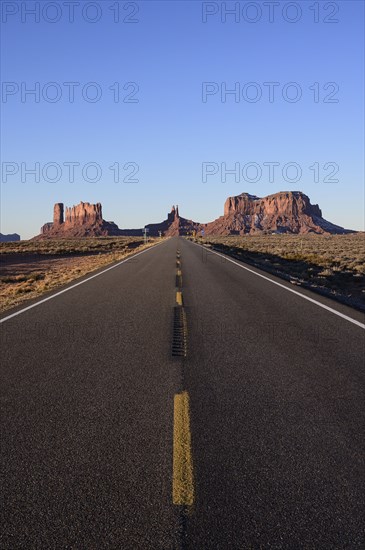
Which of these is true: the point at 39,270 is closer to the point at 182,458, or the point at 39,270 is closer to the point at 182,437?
the point at 182,437

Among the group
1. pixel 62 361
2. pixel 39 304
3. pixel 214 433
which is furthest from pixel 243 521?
pixel 39 304

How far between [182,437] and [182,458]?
0.38 meters

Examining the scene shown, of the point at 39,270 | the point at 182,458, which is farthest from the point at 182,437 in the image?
the point at 39,270

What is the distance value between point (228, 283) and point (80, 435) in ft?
41.4

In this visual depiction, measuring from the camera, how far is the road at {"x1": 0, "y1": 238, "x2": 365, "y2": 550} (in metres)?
2.83

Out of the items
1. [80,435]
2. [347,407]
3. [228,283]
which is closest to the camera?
[80,435]

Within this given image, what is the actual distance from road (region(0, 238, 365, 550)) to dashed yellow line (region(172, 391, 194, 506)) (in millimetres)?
12

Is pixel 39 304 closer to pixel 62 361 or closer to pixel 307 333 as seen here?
pixel 62 361

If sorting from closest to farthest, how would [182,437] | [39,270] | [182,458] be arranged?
[182,458] → [182,437] → [39,270]

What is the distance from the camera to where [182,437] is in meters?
4.03

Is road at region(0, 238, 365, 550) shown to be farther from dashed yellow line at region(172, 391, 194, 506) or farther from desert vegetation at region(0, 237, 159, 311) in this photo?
desert vegetation at region(0, 237, 159, 311)

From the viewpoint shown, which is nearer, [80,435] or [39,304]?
[80,435]

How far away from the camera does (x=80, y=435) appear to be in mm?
4098

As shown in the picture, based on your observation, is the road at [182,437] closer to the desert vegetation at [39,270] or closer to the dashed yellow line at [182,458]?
the dashed yellow line at [182,458]
